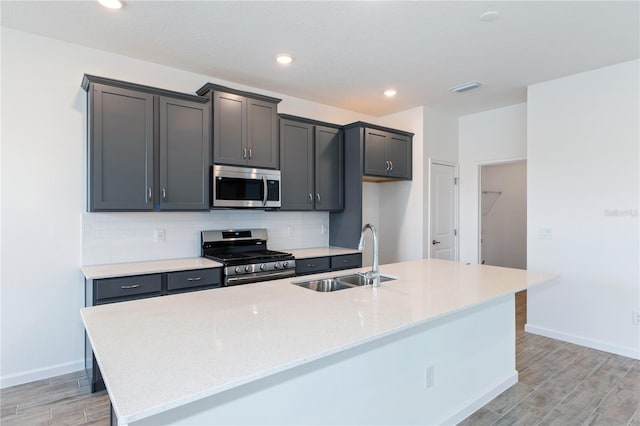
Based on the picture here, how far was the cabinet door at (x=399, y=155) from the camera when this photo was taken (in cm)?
464

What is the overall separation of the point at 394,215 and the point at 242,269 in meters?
2.62

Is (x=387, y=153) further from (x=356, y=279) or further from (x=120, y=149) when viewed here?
(x=120, y=149)

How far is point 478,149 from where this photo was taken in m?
5.17

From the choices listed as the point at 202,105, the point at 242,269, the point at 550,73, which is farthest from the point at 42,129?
the point at 550,73

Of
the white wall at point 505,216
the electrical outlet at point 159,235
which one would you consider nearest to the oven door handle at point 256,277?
the electrical outlet at point 159,235

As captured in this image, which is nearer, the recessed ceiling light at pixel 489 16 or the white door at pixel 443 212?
the recessed ceiling light at pixel 489 16

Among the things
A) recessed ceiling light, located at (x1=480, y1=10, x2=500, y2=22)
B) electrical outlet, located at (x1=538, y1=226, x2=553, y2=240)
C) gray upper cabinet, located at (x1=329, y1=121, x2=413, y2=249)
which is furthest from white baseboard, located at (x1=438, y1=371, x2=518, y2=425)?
recessed ceiling light, located at (x1=480, y1=10, x2=500, y2=22)

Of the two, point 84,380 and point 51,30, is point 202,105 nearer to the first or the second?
point 51,30

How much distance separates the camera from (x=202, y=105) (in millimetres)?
3355

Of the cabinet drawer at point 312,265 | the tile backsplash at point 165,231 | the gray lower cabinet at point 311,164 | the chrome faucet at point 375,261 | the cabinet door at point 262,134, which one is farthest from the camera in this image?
the gray lower cabinet at point 311,164

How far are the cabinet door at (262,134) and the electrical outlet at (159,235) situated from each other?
41.9 inches

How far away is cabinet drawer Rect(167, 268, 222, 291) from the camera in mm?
2959

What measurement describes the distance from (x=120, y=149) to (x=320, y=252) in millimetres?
2271

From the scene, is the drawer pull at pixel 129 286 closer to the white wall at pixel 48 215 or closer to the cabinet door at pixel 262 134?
the white wall at pixel 48 215
